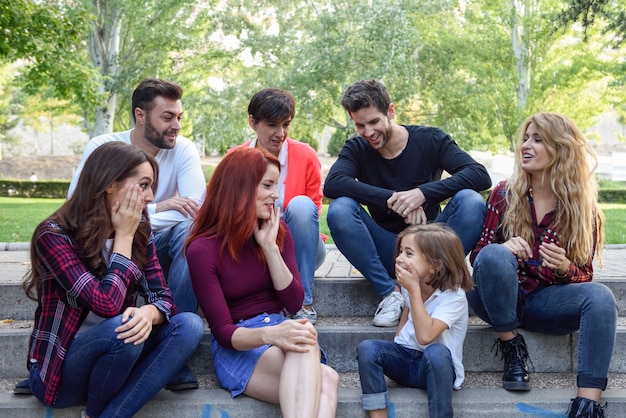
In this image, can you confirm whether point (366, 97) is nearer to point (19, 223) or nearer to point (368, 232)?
point (368, 232)

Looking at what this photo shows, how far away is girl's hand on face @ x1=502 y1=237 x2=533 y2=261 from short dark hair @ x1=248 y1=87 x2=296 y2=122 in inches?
62.6

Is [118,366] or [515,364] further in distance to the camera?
[515,364]

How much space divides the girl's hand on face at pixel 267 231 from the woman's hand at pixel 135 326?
0.59 metres

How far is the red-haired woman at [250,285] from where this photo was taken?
2.95 meters

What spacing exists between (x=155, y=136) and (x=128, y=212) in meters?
1.26

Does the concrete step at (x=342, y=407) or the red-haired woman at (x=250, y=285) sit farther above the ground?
the red-haired woman at (x=250, y=285)

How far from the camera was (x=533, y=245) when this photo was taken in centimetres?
345

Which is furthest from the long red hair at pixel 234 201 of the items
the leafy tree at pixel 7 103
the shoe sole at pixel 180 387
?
the leafy tree at pixel 7 103

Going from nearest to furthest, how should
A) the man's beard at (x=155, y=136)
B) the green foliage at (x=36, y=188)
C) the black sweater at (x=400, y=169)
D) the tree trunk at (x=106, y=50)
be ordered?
the black sweater at (x=400, y=169) < the man's beard at (x=155, y=136) < the tree trunk at (x=106, y=50) < the green foliage at (x=36, y=188)

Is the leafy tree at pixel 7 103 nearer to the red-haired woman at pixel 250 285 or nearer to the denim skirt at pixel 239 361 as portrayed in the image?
the red-haired woman at pixel 250 285

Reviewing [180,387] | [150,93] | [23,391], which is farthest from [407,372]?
[150,93]

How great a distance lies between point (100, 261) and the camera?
2916 mm

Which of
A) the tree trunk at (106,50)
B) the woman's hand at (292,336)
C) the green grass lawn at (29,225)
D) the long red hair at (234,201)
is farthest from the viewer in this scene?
the tree trunk at (106,50)

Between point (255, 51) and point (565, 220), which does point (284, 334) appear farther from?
point (255, 51)
